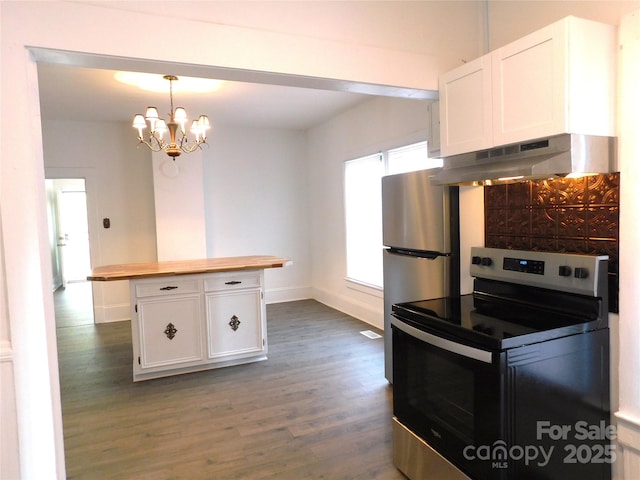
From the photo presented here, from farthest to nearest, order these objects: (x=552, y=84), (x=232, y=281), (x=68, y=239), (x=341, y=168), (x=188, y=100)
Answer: (x=68, y=239), (x=341, y=168), (x=188, y=100), (x=232, y=281), (x=552, y=84)

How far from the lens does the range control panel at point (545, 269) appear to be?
68.4 inches

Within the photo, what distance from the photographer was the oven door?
1.55 m

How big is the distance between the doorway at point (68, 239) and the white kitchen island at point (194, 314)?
4.59m

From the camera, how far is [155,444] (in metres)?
2.46

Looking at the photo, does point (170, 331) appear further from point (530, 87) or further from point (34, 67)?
point (530, 87)

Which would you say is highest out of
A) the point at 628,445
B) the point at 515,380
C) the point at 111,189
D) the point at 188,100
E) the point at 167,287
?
the point at 188,100

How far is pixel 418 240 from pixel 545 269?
972 mm

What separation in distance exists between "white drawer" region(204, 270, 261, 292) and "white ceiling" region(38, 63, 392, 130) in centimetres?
171

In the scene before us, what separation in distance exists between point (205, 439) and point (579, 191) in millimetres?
2474

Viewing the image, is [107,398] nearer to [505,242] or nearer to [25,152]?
[25,152]

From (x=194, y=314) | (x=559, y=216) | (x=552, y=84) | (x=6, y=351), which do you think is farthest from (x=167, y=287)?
(x=552, y=84)

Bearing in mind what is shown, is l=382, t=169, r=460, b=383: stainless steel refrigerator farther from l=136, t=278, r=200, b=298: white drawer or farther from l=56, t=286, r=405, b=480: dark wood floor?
l=136, t=278, r=200, b=298: white drawer

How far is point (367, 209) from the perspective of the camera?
4855mm

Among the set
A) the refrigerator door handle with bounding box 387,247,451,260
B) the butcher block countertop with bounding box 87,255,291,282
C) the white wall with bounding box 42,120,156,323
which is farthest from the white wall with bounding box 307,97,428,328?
the white wall with bounding box 42,120,156,323
